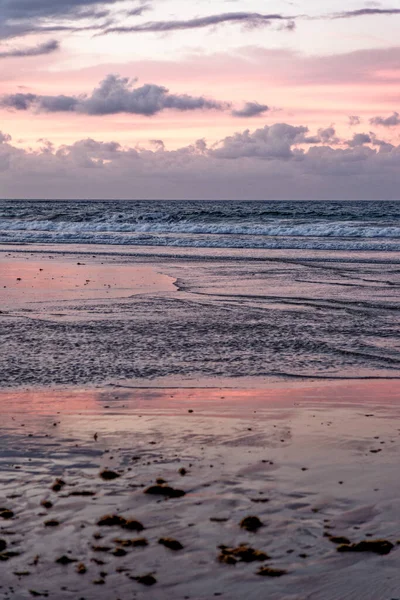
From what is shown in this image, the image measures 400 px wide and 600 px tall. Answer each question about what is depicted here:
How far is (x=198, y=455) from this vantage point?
6.58 meters

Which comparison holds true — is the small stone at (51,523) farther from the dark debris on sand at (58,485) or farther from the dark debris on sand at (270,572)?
the dark debris on sand at (270,572)

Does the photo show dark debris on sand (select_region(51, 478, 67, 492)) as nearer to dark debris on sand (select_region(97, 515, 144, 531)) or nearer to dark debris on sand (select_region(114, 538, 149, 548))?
dark debris on sand (select_region(97, 515, 144, 531))

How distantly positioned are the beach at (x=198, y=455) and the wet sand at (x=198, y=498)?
0.02m

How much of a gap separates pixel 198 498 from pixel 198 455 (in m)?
0.99

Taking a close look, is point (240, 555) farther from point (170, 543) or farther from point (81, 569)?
point (81, 569)

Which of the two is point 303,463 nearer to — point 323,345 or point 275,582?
point 275,582

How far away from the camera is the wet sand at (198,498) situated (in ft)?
14.6

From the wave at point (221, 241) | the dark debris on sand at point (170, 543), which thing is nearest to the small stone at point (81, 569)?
the dark debris on sand at point (170, 543)

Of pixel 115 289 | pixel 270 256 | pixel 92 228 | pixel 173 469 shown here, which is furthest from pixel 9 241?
pixel 173 469

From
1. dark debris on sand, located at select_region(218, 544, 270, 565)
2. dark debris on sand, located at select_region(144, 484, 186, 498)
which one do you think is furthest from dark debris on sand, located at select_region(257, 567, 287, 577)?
dark debris on sand, located at select_region(144, 484, 186, 498)

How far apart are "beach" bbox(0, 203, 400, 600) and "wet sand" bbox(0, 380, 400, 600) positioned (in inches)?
0.6

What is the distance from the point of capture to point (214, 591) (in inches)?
170

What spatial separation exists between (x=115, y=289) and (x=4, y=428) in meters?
12.1

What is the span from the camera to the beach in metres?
4.55
